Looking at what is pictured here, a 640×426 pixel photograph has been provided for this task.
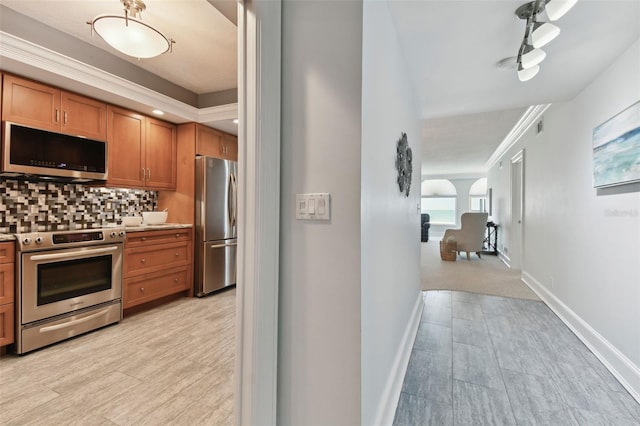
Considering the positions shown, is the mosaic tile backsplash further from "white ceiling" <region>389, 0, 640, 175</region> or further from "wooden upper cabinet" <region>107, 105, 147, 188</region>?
"white ceiling" <region>389, 0, 640, 175</region>

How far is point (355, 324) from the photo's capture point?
3.73 ft

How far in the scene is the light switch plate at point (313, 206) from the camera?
1187mm

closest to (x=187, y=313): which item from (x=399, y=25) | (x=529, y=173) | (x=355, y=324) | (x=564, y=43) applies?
(x=355, y=324)

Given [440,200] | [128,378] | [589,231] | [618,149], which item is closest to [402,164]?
[618,149]

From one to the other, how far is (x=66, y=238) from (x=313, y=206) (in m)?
2.53

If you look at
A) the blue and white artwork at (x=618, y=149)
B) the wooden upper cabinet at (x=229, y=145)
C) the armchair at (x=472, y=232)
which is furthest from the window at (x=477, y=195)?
the wooden upper cabinet at (x=229, y=145)

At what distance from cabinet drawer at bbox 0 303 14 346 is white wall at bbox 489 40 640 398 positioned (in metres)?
4.32

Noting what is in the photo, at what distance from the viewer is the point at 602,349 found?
2.22 m

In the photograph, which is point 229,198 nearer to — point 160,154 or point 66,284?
point 160,154

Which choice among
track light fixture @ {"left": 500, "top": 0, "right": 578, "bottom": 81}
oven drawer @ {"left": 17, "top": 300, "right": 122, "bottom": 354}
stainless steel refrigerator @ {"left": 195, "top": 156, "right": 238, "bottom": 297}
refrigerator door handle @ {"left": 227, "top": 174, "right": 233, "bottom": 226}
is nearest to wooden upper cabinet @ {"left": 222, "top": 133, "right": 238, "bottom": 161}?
stainless steel refrigerator @ {"left": 195, "top": 156, "right": 238, "bottom": 297}

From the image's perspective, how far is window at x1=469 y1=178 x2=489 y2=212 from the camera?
10789 millimetres

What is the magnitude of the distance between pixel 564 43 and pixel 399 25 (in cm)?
113

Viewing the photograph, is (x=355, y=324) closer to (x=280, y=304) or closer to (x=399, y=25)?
(x=280, y=304)

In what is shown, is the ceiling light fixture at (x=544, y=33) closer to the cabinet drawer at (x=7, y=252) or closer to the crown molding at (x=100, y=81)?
the crown molding at (x=100, y=81)
